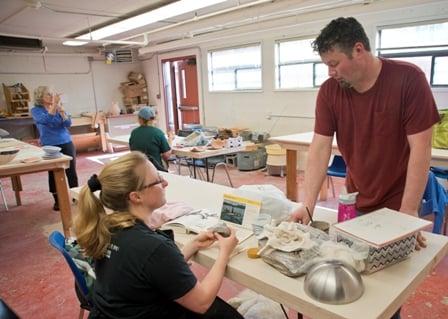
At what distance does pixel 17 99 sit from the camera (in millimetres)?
7566

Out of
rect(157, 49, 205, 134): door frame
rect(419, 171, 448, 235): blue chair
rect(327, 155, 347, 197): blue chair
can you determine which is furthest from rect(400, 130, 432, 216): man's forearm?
rect(157, 49, 205, 134): door frame

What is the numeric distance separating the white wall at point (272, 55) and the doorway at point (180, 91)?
30 centimetres

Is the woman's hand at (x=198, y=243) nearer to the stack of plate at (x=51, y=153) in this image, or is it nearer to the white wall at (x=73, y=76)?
the stack of plate at (x=51, y=153)

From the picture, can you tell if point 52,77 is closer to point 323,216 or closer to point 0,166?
point 0,166

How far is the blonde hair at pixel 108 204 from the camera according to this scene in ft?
3.84

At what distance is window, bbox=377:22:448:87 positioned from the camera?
13.7 ft

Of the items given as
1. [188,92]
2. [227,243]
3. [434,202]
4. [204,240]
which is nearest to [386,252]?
[227,243]

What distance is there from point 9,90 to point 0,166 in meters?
5.50

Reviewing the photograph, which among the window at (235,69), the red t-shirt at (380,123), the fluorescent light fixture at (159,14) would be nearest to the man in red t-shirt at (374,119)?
the red t-shirt at (380,123)

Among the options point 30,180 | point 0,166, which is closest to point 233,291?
point 0,166

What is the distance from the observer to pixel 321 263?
1.04 metres

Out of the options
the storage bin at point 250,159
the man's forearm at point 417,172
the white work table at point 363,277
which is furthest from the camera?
the storage bin at point 250,159

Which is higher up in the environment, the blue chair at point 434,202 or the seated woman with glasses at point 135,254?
the seated woman with glasses at point 135,254

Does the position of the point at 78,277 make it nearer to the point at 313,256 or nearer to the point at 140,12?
the point at 313,256
